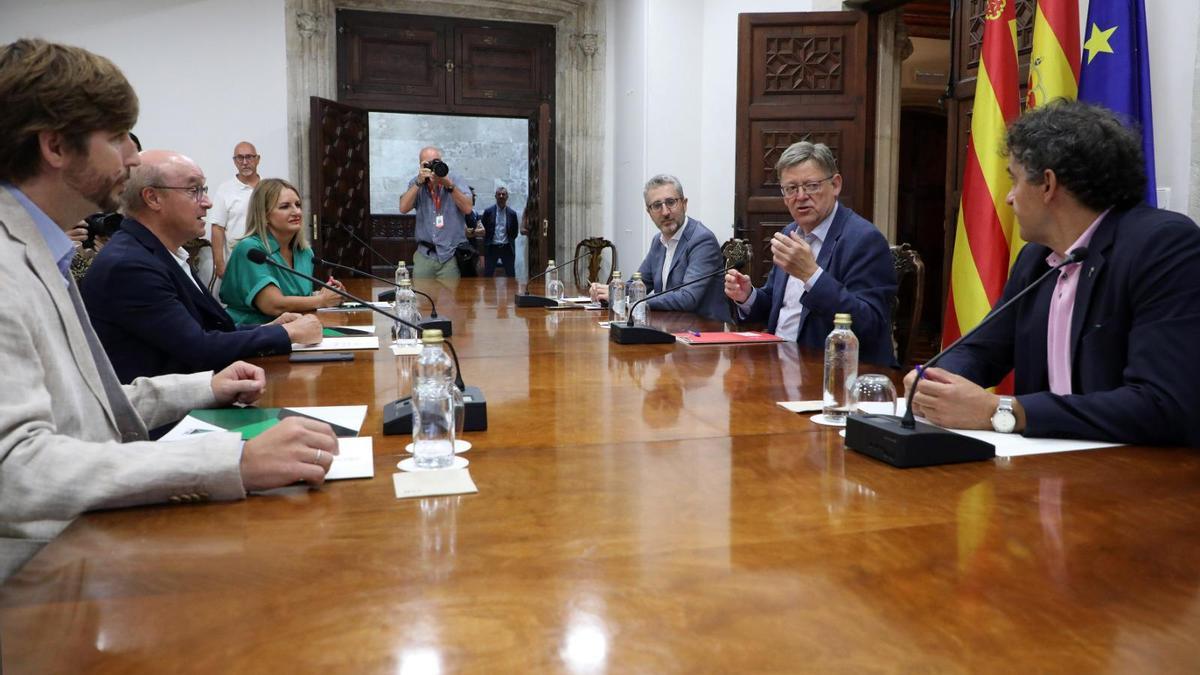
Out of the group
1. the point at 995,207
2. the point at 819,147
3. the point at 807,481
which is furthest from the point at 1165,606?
the point at 995,207

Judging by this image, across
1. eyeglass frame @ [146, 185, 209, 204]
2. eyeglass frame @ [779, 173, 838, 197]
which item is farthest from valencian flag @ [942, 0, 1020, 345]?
eyeglass frame @ [146, 185, 209, 204]

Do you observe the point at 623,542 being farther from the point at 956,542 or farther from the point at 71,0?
the point at 71,0

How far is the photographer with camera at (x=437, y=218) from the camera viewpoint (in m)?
7.31

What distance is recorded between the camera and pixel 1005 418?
5.18ft

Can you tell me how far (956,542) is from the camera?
105 centimetres

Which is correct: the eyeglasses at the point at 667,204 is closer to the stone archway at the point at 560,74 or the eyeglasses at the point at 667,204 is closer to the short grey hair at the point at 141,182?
the short grey hair at the point at 141,182

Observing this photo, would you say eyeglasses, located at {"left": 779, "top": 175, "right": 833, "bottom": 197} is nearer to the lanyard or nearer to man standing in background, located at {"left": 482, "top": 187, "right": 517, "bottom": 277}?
the lanyard

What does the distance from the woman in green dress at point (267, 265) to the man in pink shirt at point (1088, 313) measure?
2.54m

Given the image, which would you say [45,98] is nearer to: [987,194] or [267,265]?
[267,265]

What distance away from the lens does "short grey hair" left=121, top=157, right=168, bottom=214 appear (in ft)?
8.05

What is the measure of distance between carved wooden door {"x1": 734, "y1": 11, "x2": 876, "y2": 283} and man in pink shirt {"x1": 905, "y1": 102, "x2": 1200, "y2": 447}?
4.27m

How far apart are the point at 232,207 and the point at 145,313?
511 centimetres

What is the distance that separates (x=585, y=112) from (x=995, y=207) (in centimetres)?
515

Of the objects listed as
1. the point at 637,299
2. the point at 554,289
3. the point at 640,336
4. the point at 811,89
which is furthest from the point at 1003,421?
the point at 811,89
